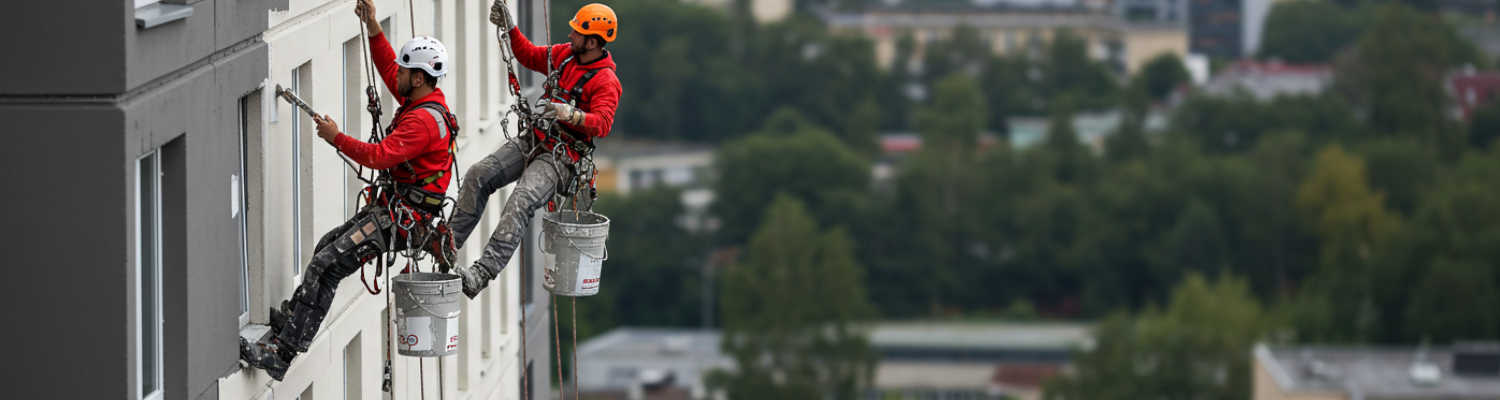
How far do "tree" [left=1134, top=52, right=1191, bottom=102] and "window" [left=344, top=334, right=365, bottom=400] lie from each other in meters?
178

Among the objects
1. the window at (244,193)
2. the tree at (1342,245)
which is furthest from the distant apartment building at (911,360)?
the window at (244,193)

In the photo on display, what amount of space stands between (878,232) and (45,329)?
139m

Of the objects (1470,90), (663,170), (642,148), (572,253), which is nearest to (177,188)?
(572,253)

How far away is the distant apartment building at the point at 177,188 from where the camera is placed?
1252 cm

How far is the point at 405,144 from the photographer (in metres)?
15.1

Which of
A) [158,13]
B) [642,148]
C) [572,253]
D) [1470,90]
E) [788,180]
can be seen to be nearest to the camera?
[158,13]

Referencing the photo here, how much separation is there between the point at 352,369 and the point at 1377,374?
71.2m

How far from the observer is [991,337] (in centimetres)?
13012

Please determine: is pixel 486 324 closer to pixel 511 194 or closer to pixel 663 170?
pixel 511 194

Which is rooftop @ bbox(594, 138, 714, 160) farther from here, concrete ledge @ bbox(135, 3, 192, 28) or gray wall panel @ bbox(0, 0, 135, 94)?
gray wall panel @ bbox(0, 0, 135, 94)

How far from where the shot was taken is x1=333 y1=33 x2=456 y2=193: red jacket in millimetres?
14750

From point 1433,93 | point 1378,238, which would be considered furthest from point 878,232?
point 1433,93

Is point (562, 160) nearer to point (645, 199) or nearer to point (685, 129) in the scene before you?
point (645, 199)

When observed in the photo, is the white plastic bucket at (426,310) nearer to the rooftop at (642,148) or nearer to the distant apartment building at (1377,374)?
the distant apartment building at (1377,374)
